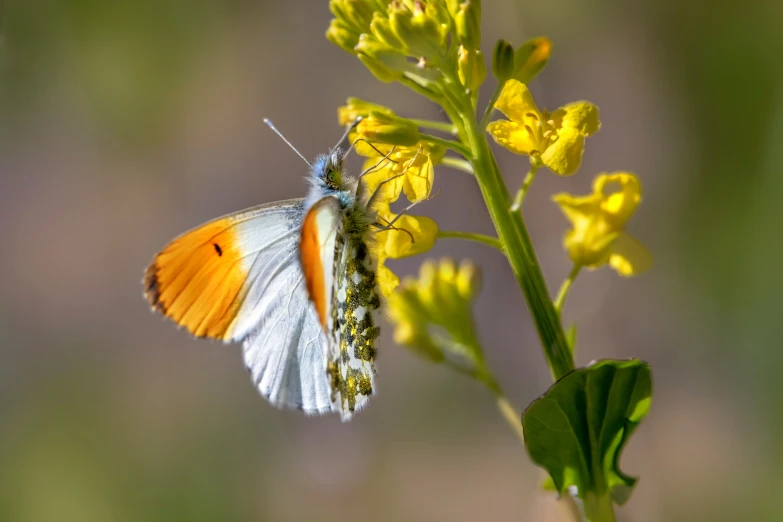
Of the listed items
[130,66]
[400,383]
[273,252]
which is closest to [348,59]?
[130,66]

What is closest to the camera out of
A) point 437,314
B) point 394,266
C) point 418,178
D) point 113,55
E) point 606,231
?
point 418,178

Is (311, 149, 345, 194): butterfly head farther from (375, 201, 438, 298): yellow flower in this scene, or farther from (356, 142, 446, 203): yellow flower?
(375, 201, 438, 298): yellow flower

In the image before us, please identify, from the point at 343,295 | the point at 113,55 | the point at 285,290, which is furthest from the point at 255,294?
the point at 113,55

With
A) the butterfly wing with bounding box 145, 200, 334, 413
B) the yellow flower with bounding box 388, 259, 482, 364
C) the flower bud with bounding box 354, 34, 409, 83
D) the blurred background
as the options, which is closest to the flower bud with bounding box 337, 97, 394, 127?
the flower bud with bounding box 354, 34, 409, 83

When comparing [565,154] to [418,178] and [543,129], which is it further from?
[418,178]

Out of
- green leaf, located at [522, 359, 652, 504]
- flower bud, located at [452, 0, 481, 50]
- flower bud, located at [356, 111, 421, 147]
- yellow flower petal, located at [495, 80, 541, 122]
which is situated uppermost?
flower bud, located at [452, 0, 481, 50]

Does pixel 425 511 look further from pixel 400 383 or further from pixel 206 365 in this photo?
pixel 206 365
